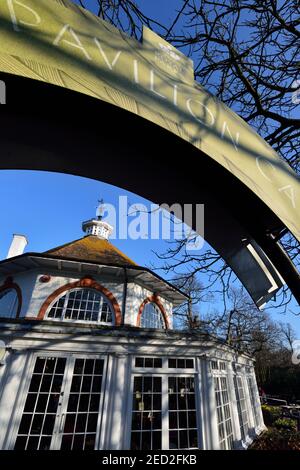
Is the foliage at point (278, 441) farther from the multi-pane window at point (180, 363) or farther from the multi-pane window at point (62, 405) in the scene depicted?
the multi-pane window at point (62, 405)

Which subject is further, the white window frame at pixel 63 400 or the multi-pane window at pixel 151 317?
the multi-pane window at pixel 151 317

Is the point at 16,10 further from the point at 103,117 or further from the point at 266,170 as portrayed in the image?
the point at 266,170

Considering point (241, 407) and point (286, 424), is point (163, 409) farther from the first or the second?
point (286, 424)

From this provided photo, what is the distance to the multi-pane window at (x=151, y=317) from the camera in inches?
512

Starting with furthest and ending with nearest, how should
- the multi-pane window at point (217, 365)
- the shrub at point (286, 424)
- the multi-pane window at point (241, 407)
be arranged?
the shrub at point (286, 424)
the multi-pane window at point (241, 407)
the multi-pane window at point (217, 365)

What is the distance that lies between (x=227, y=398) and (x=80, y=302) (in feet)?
26.2

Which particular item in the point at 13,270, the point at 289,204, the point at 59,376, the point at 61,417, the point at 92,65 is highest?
the point at 13,270

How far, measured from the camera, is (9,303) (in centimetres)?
1196

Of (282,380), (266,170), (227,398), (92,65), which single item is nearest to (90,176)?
(92,65)

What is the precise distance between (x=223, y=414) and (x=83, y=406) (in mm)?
5554

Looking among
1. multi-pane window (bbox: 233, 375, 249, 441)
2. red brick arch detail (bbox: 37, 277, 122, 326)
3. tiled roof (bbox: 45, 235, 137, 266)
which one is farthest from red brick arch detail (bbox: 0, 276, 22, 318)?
multi-pane window (bbox: 233, 375, 249, 441)

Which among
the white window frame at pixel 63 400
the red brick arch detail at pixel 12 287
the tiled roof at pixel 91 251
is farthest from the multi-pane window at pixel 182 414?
the red brick arch detail at pixel 12 287

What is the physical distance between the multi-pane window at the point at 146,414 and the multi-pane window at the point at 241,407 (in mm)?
5603

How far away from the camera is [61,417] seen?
7.21m
